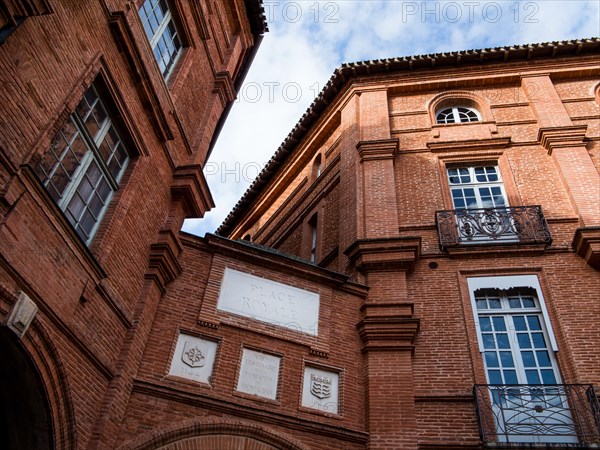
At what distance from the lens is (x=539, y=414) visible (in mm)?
7539

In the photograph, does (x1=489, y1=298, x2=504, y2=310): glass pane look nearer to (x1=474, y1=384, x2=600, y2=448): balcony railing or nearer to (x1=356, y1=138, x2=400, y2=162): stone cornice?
(x1=474, y1=384, x2=600, y2=448): balcony railing

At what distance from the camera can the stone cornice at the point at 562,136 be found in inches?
444

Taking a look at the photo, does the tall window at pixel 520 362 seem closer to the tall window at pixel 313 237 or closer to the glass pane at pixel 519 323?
the glass pane at pixel 519 323

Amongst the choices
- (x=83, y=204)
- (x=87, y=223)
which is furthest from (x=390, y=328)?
(x=83, y=204)

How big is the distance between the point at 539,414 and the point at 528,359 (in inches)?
37.7

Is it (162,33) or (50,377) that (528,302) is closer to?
(50,377)

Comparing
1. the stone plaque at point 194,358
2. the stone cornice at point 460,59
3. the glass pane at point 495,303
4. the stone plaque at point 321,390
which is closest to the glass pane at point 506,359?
the glass pane at point 495,303

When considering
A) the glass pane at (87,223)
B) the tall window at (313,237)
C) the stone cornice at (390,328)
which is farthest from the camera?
the tall window at (313,237)

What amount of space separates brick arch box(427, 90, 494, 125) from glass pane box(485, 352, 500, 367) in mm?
6655

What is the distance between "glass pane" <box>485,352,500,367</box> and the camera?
8.26 meters

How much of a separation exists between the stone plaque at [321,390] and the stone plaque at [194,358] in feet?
4.72

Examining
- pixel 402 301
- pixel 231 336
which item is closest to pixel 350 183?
pixel 402 301

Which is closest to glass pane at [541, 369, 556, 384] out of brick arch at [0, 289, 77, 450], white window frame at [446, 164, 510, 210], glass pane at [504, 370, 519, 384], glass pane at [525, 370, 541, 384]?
glass pane at [525, 370, 541, 384]

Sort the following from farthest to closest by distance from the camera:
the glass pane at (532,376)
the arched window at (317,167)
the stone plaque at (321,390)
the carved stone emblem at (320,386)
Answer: the arched window at (317,167) → the glass pane at (532,376) → the carved stone emblem at (320,386) → the stone plaque at (321,390)
